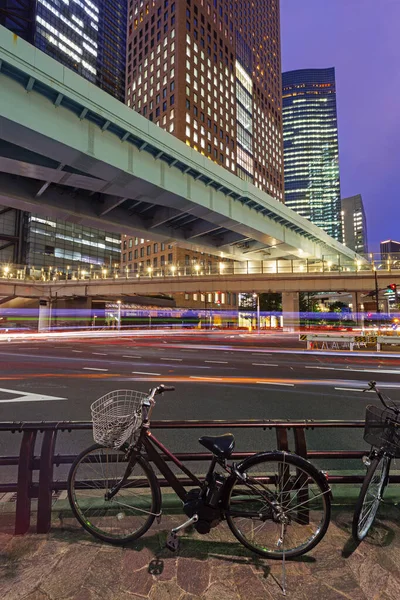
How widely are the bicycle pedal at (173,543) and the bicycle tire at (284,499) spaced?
0.45 m

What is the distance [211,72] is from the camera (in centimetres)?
8100

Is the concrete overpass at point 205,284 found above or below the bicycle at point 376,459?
above

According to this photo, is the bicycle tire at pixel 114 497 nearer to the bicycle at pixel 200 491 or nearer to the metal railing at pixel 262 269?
the bicycle at pixel 200 491

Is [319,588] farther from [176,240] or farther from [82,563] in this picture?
[176,240]

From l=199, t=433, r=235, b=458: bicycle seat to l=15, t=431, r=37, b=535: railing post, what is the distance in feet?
5.28

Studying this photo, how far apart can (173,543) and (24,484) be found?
149cm

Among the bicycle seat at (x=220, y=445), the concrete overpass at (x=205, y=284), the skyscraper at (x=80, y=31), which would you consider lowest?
the bicycle seat at (x=220, y=445)

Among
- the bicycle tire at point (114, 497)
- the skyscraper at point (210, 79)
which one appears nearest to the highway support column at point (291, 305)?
the bicycle tire at point (114, 497)

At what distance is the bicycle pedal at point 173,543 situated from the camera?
2.55 m

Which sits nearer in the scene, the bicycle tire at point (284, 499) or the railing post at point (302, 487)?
the bicycle tire at point (284, 499)

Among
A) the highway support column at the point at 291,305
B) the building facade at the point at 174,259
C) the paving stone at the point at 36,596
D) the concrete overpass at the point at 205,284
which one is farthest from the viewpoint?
the building facade at the point at 174,259

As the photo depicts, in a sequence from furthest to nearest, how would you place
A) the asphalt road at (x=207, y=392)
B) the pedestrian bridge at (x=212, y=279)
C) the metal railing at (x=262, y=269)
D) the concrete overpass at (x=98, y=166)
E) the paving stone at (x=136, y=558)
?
1. the pedestrian bridge at (x=212, y=279)
2. the metal railing at (x=262, y=269)
3. the concrete overpass at (x=98, y=166)
4. the asphalt road at (x=207, y=392)
5. the paving stone at (x=136, y=558)

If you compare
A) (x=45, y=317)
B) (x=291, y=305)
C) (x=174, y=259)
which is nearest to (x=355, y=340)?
(x=291, y=305)

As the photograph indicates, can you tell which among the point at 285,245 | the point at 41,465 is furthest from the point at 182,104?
the point at 41,465
